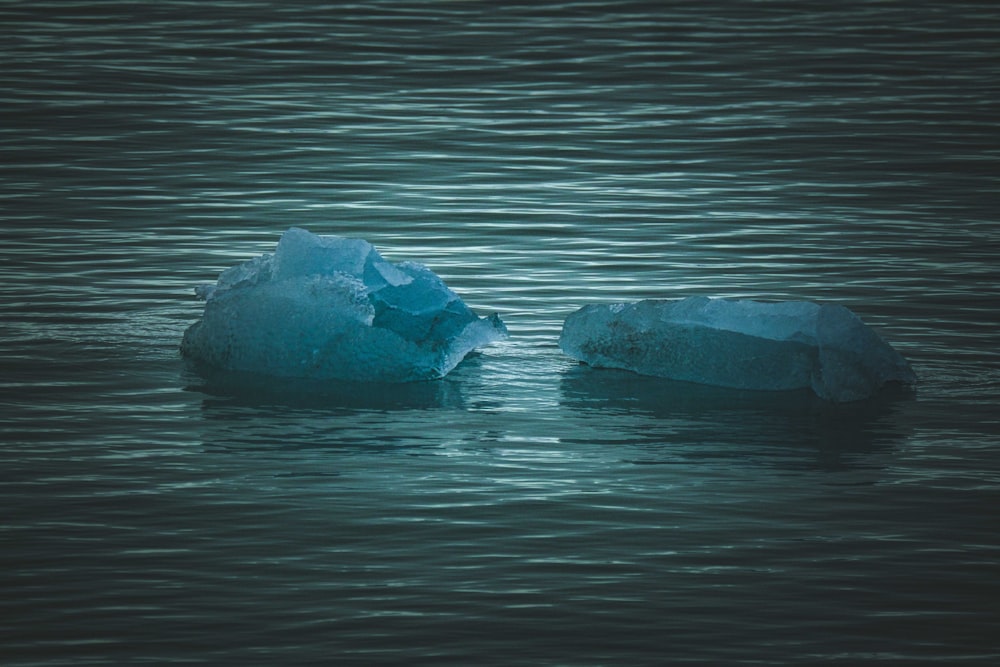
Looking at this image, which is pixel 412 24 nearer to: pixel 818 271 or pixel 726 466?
pixel 818 271

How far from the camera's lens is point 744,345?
11453 mm

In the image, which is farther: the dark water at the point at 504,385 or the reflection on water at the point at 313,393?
Answer: the reflection on water at the point at 313,393

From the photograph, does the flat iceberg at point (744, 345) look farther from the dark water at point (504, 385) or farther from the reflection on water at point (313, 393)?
the reflection on water at point (313, 393)

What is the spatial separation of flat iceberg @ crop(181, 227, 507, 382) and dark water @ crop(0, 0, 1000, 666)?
0.25 meters

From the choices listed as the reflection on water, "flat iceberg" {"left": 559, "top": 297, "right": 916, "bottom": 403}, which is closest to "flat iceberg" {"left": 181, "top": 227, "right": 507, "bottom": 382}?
the reflection on water

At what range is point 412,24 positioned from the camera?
2808 centimetres

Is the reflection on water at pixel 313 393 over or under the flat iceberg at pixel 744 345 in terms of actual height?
under

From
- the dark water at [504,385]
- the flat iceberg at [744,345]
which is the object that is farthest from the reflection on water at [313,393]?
the flat iceberg at [744,345]

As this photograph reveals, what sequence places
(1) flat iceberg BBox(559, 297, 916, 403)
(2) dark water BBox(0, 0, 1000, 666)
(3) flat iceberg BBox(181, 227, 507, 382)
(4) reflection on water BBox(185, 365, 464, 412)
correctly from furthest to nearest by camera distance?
(3) flat iceberg BBox(181, 227, 507, 382)
(1) flat iceberg BBox(559, 297, 916, 403)
(4) reflection on water BBox(185, 365, 464, 412)
(2) dark water BBox(0, 0, 1000, 666)

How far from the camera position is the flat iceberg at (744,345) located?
36.8 feet

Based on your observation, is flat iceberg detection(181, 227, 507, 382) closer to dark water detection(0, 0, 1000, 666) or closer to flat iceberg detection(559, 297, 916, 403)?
dark water detection(0, 0, 1000, 666)

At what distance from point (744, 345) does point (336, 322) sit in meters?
2.60

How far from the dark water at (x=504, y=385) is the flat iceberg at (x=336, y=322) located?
0.82 feet

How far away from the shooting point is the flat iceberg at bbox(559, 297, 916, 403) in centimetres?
1121
